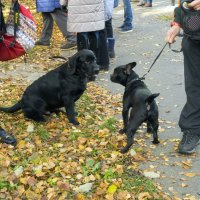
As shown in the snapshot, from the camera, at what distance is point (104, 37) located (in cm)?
809

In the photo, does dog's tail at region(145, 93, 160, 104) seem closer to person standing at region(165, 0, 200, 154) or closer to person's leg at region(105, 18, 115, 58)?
person standing at region(165, 0, 200, 154)

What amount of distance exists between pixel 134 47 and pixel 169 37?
19.1ft

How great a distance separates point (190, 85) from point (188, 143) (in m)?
0.71

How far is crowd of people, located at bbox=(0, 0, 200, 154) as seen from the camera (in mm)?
4719

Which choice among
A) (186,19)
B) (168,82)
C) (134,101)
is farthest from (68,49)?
(186,19)

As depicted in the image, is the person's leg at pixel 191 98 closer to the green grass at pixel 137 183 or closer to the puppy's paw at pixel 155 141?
the puppy's paw at pixel 155 141

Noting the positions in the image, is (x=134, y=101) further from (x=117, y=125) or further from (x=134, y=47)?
(x=134, y=47)

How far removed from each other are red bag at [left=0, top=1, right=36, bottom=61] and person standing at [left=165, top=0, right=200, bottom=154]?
1776 mm

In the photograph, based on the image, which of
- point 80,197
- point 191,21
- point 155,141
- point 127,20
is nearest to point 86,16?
point 155,141

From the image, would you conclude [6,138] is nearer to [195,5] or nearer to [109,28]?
[195,5]

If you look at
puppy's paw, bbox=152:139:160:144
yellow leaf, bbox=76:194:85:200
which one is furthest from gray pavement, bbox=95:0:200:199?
yellow leaf, bbox=76:194:85:200

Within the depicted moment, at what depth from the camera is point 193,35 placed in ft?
14.3

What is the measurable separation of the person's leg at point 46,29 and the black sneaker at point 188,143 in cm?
602

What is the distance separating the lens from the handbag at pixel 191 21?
4258 mm
